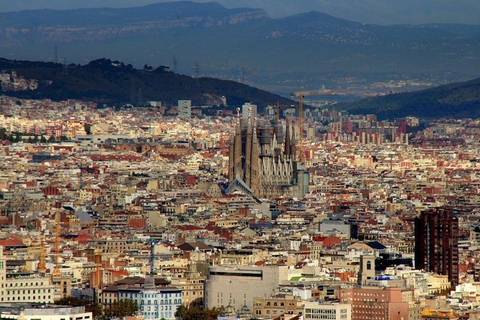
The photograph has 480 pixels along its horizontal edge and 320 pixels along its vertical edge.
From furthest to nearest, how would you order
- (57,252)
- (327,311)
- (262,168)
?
(262,168) → (57,252) → (327,311)

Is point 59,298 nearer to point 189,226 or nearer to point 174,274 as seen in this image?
point 174,274

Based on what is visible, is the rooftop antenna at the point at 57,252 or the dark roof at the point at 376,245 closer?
the rooftop antenna at the point at 57,252

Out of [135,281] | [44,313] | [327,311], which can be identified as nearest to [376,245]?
[135,281]

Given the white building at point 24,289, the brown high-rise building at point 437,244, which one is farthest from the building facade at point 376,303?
the brown high-rise building at point 437,244

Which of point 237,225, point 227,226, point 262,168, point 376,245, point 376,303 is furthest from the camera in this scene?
point 262,168

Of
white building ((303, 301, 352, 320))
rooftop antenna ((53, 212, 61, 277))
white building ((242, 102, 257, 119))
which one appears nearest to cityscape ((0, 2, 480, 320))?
white building ((303, 301, 352, 320))

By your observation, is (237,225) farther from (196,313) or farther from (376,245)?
(196,313)

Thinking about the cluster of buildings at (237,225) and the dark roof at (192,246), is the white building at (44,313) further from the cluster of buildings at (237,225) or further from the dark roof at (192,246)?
the dark roof at (192,246)
